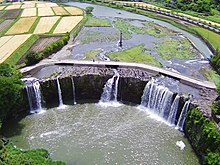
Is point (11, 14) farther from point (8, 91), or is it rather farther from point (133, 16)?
point (8, 91)

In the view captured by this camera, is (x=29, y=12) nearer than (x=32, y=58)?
No

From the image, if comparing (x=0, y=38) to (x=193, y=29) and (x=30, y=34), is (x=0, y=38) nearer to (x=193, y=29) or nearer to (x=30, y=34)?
(x=30, y=34)

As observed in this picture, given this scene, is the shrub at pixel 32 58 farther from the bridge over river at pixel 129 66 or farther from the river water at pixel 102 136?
the river water at pixel 102 136

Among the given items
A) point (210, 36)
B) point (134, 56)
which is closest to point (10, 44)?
point (134, 56)

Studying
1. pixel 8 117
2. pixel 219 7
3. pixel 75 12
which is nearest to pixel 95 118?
pixel 8 117

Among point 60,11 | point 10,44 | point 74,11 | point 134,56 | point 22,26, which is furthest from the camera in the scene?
point 74,11

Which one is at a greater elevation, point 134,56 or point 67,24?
point 67,24

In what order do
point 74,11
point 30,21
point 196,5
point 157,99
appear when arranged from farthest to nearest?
1. point 196,5
2. point 74,11
3. point 30,21
4. point 157,99

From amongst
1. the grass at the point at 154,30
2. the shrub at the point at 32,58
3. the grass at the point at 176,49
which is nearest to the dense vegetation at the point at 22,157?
the shrub at the point at 32,58
